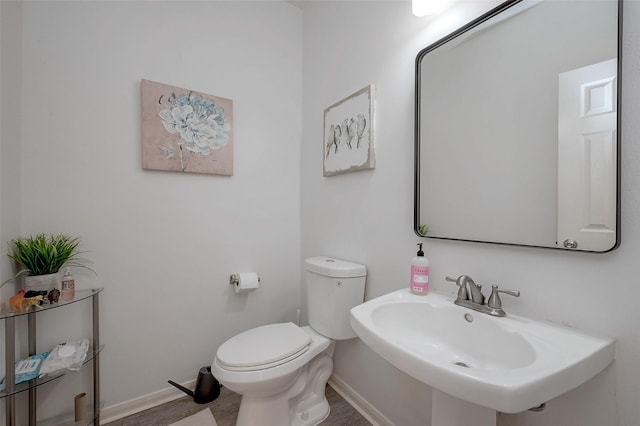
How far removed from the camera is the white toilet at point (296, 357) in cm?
115

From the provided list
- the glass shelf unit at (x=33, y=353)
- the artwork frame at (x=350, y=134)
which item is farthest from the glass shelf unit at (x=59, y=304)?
the artwork frame at (x=350, y=134)

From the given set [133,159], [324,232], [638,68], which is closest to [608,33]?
[638,68]

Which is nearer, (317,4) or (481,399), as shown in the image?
(481,399)

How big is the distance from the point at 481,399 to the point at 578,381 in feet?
0.93

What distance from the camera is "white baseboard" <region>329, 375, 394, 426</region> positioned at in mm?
1348

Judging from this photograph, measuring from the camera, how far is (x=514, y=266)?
875mm

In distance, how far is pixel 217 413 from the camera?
1.43 m

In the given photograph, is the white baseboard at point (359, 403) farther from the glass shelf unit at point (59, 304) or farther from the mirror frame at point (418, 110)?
the glass shelf unit at point (59, 304)

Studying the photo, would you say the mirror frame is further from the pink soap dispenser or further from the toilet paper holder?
the toilet paper holder

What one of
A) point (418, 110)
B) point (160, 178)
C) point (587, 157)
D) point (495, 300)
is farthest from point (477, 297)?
point (160, 178)

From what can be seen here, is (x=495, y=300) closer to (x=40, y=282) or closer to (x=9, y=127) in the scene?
Result: (x=40, y=282)

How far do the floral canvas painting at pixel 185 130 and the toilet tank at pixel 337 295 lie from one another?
91 cm

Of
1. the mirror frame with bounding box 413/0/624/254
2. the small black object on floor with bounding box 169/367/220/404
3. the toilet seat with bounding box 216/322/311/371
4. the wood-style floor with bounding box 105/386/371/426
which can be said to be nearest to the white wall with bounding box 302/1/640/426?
the mirror frame with bounding box 413/0/624/254

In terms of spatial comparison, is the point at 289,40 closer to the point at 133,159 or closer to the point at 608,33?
the point at 133,159
